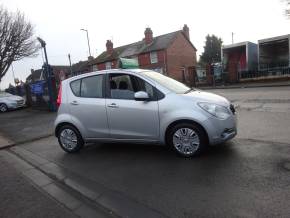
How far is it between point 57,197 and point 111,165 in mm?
1293

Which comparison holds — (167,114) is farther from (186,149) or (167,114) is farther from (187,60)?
(187,60)

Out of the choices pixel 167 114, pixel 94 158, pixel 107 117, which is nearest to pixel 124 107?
pixel 107 117

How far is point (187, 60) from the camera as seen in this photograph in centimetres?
4538

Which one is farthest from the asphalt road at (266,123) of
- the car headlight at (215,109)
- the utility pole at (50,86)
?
the utility pole at (50,86)

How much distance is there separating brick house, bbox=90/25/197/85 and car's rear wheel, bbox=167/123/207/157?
33478mm

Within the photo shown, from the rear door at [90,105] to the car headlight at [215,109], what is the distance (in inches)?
78.8

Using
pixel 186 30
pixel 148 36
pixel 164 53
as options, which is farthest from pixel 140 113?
pixel 186 30

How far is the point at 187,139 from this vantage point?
16.6ft

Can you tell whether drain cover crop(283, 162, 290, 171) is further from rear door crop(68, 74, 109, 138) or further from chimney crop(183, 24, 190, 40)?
chimney crop(183, 24, 190, 40)

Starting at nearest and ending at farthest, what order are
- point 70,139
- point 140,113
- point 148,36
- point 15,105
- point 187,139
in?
1. point 187,139
2. point 140,113
3. point 70,139
4. point 15,105
5. point 148,36

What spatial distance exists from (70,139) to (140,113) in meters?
1.98

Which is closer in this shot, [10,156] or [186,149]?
[186,149]

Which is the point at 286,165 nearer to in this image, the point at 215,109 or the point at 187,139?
the point at 215,109

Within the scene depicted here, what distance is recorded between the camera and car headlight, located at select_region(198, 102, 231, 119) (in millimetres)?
4914
